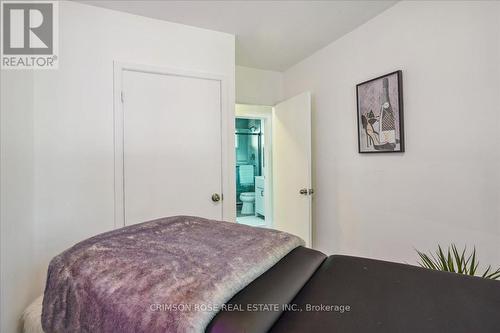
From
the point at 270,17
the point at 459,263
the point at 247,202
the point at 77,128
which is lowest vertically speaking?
the point at 247,202

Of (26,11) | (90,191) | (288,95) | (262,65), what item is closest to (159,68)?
(26,11)

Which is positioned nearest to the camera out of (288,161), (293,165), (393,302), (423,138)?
(393,302)

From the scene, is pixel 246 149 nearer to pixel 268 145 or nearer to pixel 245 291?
pixel 268 145

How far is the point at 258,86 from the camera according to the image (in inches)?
129

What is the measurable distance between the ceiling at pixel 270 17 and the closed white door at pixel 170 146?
0.46 metres

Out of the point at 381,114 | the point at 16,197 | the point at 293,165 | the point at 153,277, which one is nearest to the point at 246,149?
the point at 293,165

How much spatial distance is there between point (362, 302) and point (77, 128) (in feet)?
6.60

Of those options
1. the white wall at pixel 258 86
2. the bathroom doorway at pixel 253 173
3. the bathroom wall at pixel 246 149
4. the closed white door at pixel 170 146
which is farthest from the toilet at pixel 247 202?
the closed white door at pixel 170 146

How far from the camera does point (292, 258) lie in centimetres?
76

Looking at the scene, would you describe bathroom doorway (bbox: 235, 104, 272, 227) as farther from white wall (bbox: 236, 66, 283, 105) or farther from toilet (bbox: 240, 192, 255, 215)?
white wall (bbox: 236, 66, 283, 105)

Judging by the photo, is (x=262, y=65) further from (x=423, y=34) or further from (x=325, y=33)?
(x=423, y=34)

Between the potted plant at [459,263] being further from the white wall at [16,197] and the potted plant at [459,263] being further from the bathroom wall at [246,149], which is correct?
the bathroom wall at [246,149]

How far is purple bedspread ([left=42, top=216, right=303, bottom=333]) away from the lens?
51 centimetres

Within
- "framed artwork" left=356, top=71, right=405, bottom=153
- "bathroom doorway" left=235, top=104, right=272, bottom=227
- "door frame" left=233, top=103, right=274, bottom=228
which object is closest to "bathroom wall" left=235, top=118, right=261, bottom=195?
"bathroom doorway" left=235, top=104, right=272, bottom=227
